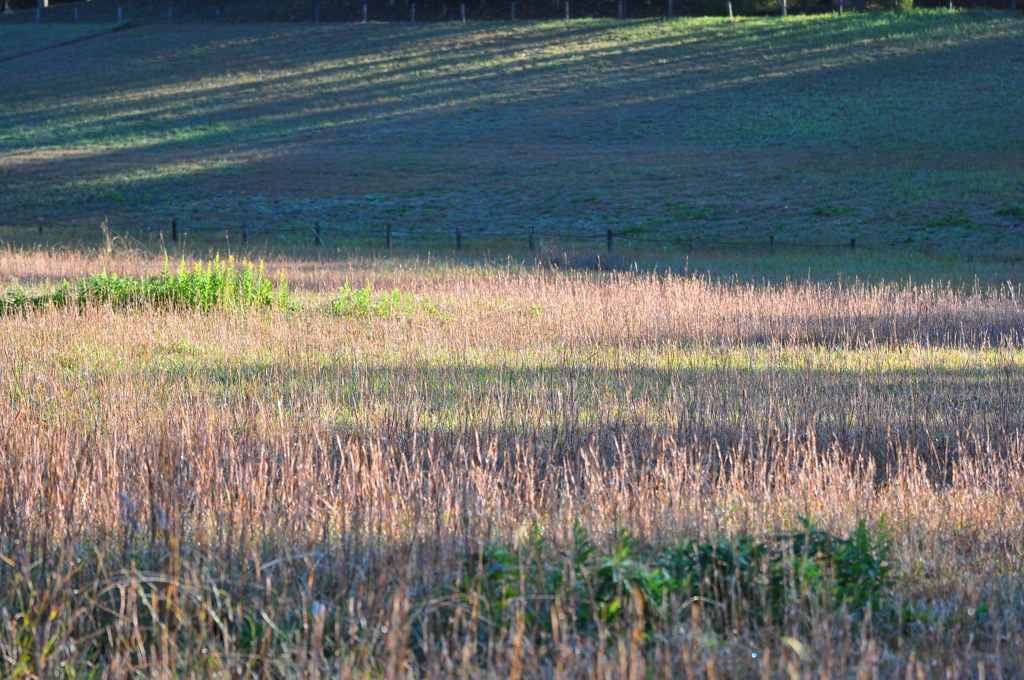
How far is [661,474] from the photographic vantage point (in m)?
5.70

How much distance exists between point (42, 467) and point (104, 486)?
48 cm

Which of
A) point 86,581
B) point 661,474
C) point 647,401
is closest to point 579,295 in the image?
point 647,401

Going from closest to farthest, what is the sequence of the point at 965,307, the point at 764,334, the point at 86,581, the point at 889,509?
the point at 86,581 → the point at 889,509 → the point at 764,334 → the point at 965,307

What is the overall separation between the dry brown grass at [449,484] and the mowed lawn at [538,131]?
20133 mm

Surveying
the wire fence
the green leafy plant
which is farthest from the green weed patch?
the wire fence

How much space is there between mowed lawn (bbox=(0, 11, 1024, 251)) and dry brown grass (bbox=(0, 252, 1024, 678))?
66.1 feet

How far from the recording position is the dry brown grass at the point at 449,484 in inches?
144

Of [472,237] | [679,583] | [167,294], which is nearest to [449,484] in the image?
[679,583]

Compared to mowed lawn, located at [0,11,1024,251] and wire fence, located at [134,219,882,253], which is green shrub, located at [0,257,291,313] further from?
mowed lawn, located at [0,11,1024,251]

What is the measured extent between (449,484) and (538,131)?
1671 inches

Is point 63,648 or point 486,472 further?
point 486,472

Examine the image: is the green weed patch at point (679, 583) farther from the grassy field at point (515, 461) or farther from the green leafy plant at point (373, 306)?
the green leafy plant at point (373, 306)

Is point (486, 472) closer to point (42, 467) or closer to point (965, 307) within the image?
point (42, 467)

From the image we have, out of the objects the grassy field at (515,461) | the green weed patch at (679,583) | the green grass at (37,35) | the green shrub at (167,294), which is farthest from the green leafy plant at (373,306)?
the green grass at (37,35)
